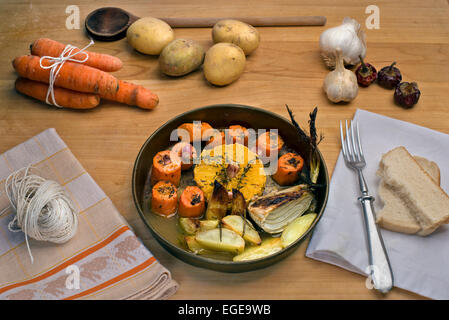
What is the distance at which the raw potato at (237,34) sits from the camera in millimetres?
1359

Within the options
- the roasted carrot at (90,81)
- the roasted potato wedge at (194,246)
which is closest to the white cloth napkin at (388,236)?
the roasted potato wedge at (194,246)

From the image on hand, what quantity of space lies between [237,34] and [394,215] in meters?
0.74

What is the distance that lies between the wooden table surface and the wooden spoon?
0.09 feet

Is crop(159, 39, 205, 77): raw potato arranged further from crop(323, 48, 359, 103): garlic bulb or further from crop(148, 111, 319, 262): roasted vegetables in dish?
crop(323, 48, 359, 103): garlic bulb

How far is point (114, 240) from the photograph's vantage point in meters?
0.96

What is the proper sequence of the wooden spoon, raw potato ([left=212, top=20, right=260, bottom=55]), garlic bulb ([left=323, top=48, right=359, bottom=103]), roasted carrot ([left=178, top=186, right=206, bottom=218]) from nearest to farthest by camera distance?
roasted carrot ([left=178, top=186, right=206, bottom=218]), garlic bulb ([left=323, top=48, right=359, bottom=103]), raw potato ([left=212, top=20, right=260, bottom=55]), the wooden spoon

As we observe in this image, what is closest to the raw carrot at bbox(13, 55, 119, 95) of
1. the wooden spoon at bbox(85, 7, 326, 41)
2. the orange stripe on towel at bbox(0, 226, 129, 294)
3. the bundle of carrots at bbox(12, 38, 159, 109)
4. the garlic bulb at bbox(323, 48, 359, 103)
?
the bundle of carrots at bbox(12, 38, 159, 109)

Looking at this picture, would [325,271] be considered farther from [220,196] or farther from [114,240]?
[114,240]

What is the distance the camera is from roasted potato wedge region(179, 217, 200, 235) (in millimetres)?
954

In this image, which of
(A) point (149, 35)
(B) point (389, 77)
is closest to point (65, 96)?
(A) point (149, 35)

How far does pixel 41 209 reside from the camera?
90cm

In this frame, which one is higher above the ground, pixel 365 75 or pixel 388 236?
pixel 365 75

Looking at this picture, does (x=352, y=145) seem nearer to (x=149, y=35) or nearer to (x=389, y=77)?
(x=389, y=77)

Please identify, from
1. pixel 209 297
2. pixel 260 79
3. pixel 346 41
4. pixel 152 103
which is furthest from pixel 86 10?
pixel 209 297
